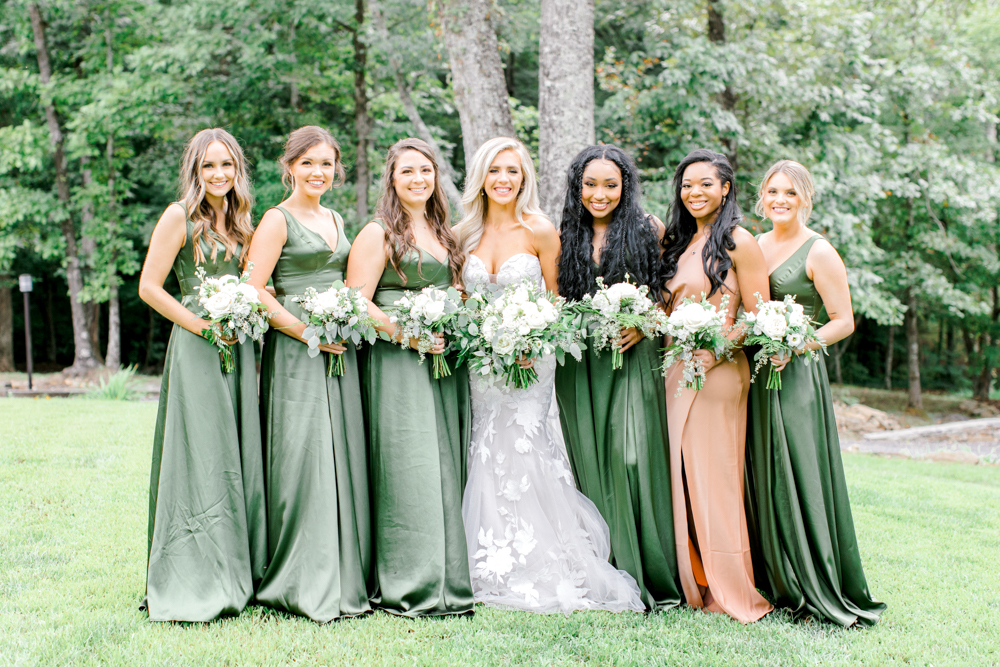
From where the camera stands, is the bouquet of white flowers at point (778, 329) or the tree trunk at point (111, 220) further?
the tree trunk at point (111, 220)

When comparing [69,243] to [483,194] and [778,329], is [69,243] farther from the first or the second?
[778,329]

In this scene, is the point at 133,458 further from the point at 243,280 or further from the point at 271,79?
the point at 271,79

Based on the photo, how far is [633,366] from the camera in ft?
15.5

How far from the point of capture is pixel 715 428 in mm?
4582

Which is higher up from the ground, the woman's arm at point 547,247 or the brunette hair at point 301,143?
the brunette hair at point 301,143

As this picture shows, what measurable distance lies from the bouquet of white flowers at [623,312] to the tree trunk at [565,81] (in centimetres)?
402

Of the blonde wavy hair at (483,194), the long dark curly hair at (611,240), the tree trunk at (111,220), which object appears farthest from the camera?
the tree trunk at (111,220)

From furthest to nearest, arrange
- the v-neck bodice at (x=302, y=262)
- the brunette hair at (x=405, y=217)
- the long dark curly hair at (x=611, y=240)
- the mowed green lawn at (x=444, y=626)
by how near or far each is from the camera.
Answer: the long dark curly hair at (x=611, y=240) < the brunette hair at (x=405, y=217) < the v-neck bodice at (x=302, y=262) < the mowed green lawn at (x=444, y=626)

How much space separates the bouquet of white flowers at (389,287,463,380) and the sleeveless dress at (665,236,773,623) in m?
1.43

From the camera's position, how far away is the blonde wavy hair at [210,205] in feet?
14.6

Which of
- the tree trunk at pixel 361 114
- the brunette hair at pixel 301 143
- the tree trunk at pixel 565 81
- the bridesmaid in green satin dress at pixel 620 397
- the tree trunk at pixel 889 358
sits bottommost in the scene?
the tree trunk at pixel 889 358

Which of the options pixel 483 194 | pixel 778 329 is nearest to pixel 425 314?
pixel 483 194

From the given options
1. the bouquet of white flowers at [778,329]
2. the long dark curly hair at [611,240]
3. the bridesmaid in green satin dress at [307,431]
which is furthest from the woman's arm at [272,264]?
the bouquet of white flowers at [778,329]

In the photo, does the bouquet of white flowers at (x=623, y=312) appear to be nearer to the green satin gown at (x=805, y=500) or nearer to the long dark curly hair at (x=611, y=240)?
the long dark curly hair at (x=611, y=240)
